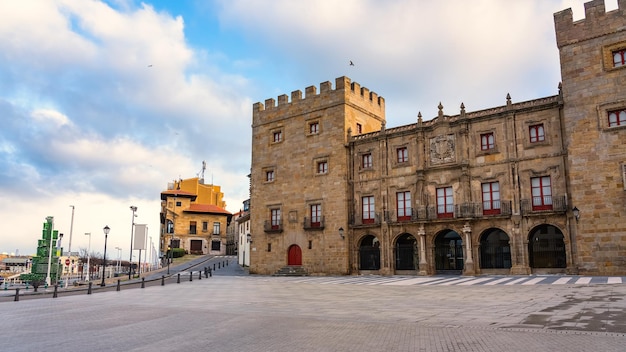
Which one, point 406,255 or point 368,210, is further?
point 368,210

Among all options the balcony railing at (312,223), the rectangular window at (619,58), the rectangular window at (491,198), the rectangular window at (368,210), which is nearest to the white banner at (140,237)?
the balcony railing at (312,223)

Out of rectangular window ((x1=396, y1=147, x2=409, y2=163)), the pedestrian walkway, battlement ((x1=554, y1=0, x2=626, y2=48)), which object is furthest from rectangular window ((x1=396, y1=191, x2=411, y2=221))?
battlement ((x1=554, y1=0, x2=626, y2=48))

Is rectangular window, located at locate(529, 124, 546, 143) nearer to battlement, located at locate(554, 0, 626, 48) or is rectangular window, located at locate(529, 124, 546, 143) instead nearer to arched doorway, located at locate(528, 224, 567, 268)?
battlement, located at locate(554, 0, 626, 48)

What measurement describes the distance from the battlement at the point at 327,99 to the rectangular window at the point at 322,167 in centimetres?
459

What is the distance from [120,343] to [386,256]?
26.1m

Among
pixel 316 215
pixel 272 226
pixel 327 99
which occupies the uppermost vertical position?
pixel 327 99

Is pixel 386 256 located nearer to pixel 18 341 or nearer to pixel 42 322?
pixel 42 322

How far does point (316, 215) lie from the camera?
3678 cm

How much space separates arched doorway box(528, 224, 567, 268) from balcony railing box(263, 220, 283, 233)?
18473mm

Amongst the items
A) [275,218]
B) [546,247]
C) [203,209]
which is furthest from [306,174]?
[203,209]

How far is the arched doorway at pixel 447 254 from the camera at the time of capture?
3300cm

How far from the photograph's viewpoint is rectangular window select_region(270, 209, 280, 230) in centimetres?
3891

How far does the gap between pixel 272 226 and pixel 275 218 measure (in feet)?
2.32

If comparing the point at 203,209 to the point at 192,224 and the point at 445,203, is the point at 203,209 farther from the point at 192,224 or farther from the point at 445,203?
the point at 445,203
